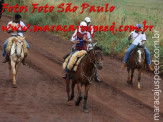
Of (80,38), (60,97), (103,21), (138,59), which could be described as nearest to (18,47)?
(60,97)

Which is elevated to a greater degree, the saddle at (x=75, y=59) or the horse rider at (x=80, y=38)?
the horse rider at (x=80, y=38)

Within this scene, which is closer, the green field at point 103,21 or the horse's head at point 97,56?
the horse's head at point 97,56

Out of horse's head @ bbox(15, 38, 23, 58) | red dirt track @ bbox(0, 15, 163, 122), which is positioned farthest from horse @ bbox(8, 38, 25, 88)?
red dirt track @ bbox(0, 15, 163, 122)

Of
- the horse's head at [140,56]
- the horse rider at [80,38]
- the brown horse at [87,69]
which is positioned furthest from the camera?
the horse's head at [140,56]

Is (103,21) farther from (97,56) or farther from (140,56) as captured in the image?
(97,56)

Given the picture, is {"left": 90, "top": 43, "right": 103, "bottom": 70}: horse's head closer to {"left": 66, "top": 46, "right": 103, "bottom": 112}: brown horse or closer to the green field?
{"left": 66, "top": 46, "right": 103, "bottom": 112}: brown horse

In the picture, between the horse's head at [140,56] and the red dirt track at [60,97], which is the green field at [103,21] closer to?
the red dirt track at [60,97]

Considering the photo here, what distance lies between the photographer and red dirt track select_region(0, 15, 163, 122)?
10605mm

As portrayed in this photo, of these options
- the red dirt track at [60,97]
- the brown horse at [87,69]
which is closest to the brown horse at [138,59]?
the red dirt track at [60,97]

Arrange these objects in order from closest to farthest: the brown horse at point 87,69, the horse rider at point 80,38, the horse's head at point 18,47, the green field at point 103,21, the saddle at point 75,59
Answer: the brown horse at point 87,69, the saddle at point 75,59, the horse rider at point 80,38, the horse's head at point 18,47, the green field at point 103,21

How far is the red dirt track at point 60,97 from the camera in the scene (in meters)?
10.6

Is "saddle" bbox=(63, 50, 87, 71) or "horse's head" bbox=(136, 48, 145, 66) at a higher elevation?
"saddle" bbox=(63, 50, 87, 71)

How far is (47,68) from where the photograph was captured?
686 inches

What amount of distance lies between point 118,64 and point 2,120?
10244mm
